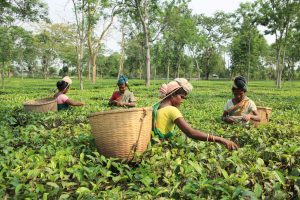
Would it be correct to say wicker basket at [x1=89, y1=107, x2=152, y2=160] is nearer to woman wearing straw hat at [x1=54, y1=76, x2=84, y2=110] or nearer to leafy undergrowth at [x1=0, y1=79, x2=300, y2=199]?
leafy undergrowth at [x1=0, y1=79, x2=300, y2=199]

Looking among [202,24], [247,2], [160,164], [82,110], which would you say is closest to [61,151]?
[160,164]

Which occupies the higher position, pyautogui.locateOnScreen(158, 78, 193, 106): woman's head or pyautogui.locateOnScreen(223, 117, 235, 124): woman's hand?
pyautogui.locateOnScreen(158, 78, 193, 106): woman's head

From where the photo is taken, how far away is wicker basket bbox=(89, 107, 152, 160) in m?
3.53

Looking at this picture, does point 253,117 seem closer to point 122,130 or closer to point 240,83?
point 240,83

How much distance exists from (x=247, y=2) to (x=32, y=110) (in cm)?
3413

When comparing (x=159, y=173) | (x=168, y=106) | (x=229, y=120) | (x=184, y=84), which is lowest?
(x=159, y=173)

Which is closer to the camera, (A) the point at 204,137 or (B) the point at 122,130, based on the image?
(B) the point at 122,130

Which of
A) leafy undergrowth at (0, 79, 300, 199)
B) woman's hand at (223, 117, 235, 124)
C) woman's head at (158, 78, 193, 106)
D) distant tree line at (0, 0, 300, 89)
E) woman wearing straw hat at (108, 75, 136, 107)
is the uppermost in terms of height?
distant tree line at (0, 0, 300, 89)

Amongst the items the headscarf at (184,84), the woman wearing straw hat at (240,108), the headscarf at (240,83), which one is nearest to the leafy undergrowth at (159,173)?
the headscarf at (184,84)

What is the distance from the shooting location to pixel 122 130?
355 centimetres

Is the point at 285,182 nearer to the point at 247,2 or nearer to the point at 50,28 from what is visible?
the point at 247,2

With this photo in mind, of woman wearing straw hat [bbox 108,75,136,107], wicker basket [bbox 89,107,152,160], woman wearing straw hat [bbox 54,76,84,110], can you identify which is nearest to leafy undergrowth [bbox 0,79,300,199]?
wicker basket [bbox 89,107,152,160]

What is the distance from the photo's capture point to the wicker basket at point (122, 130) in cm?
353

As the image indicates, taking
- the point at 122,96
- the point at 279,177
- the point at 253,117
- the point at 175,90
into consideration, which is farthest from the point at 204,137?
the point at 122,96
